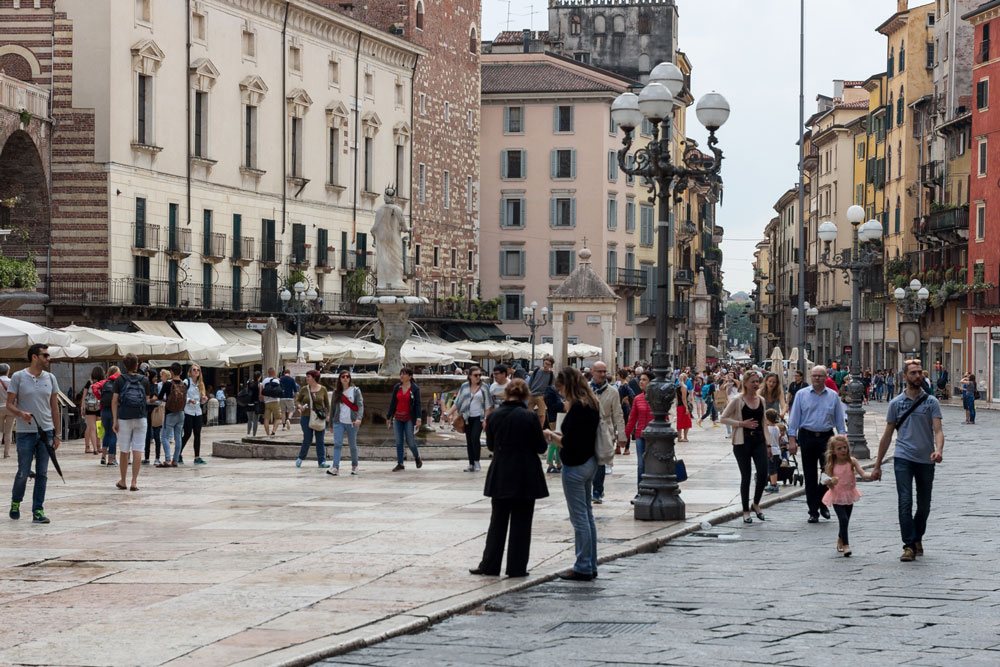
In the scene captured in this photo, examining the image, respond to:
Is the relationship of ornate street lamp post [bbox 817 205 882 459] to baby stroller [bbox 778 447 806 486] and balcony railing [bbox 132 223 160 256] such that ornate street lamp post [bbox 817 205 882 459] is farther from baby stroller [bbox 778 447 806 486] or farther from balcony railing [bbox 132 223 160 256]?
balcony railing [bbox 132 223 160 256]

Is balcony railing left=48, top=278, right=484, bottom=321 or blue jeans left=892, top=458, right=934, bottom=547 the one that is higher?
balcony railing left=48, top=278, right=484, bottom=321

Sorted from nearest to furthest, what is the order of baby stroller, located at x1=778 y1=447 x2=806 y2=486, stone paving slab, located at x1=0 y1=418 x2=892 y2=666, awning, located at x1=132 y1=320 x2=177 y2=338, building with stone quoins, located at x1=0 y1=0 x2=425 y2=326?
stone paving slab, located at x1=0 y1=418 x2=892 y2=666, baby stroller, located at x1=778 y1=447 x2=806 y2=486, building with stone quoins, located at x1=0 y1=0 x2=425 y2=326, awning, located at x1=132 y1=320 x2=177 y2=338

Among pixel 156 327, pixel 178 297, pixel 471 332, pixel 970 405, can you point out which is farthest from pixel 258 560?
pixel 471 332

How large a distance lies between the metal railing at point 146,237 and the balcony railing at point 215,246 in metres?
3.12

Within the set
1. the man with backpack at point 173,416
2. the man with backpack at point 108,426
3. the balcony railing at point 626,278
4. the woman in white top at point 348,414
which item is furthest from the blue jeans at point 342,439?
the balcony railing at point 626,278

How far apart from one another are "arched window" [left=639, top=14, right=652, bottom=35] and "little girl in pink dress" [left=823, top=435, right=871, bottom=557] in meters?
85.3

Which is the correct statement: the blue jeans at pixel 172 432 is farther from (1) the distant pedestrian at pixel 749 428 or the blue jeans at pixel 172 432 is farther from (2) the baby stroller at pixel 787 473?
(1) the distant pedestrian at pixel 749 428

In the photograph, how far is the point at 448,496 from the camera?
20750 millimetres

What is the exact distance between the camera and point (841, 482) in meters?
15.3

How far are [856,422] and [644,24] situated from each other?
234ft

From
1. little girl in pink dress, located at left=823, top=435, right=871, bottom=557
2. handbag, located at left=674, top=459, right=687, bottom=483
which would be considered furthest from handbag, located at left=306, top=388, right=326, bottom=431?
little girl in pink dress, located at left=823, top=435, right=871, bottom=557

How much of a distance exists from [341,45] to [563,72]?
27316mm

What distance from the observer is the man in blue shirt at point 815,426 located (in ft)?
59.7

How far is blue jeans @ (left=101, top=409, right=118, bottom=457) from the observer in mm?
27016
